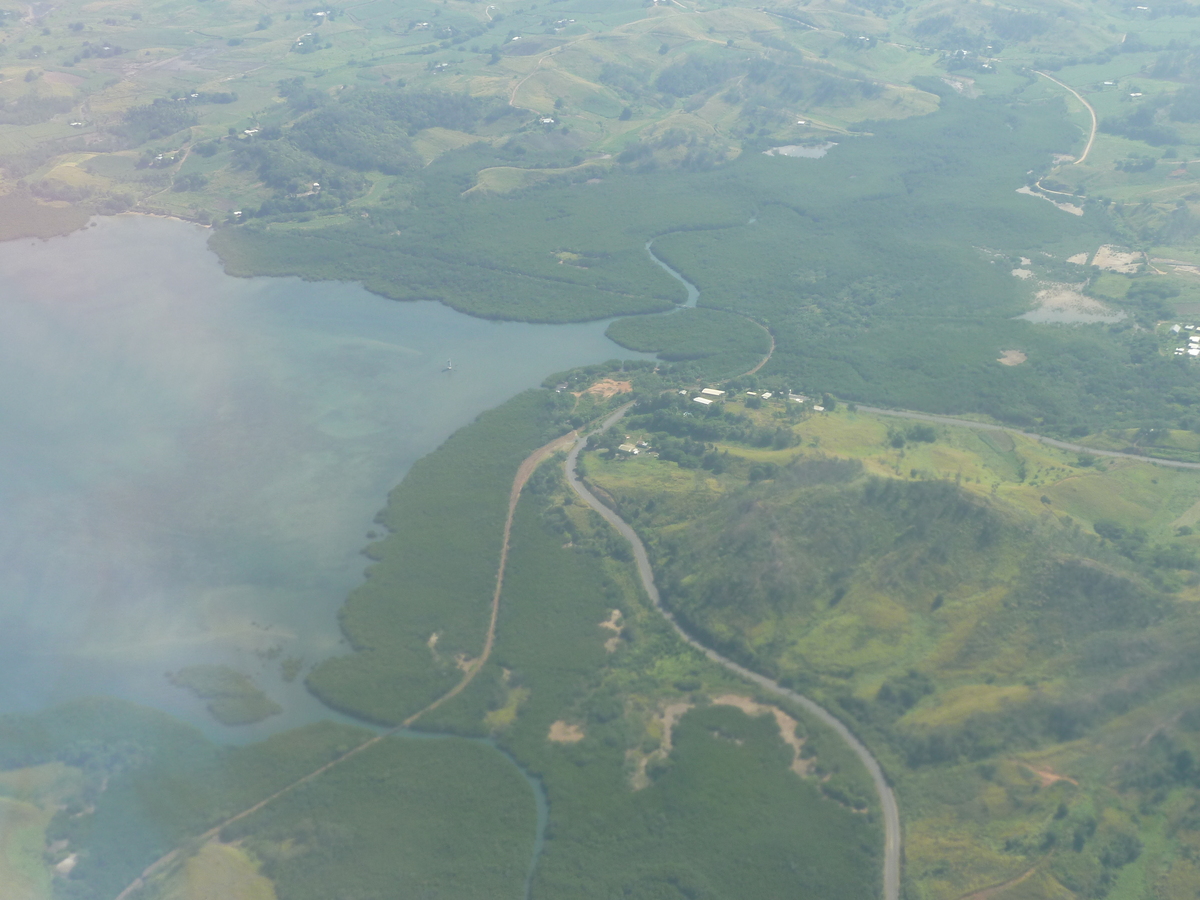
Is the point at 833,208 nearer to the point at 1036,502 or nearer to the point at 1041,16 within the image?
the point at 1036,502

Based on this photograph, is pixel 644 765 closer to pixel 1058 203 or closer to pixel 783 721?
pixel 783 721

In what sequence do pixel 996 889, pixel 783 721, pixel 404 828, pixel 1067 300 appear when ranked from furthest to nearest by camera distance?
pixel 1067 300, pixel 783 721, pixel 404 828, pixel 996 889

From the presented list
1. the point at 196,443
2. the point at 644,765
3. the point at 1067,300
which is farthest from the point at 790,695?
the point at 1067,300

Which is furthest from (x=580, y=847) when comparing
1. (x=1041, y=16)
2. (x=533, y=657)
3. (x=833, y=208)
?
(x=1041, y=16)

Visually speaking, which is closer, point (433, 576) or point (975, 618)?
point (975, 618)

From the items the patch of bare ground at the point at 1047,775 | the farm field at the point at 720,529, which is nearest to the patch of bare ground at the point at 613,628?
the farm field at the point at 720,529

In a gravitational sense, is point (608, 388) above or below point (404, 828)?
above

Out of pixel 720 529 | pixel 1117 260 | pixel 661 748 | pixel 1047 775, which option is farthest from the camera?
pixel 1117 260
